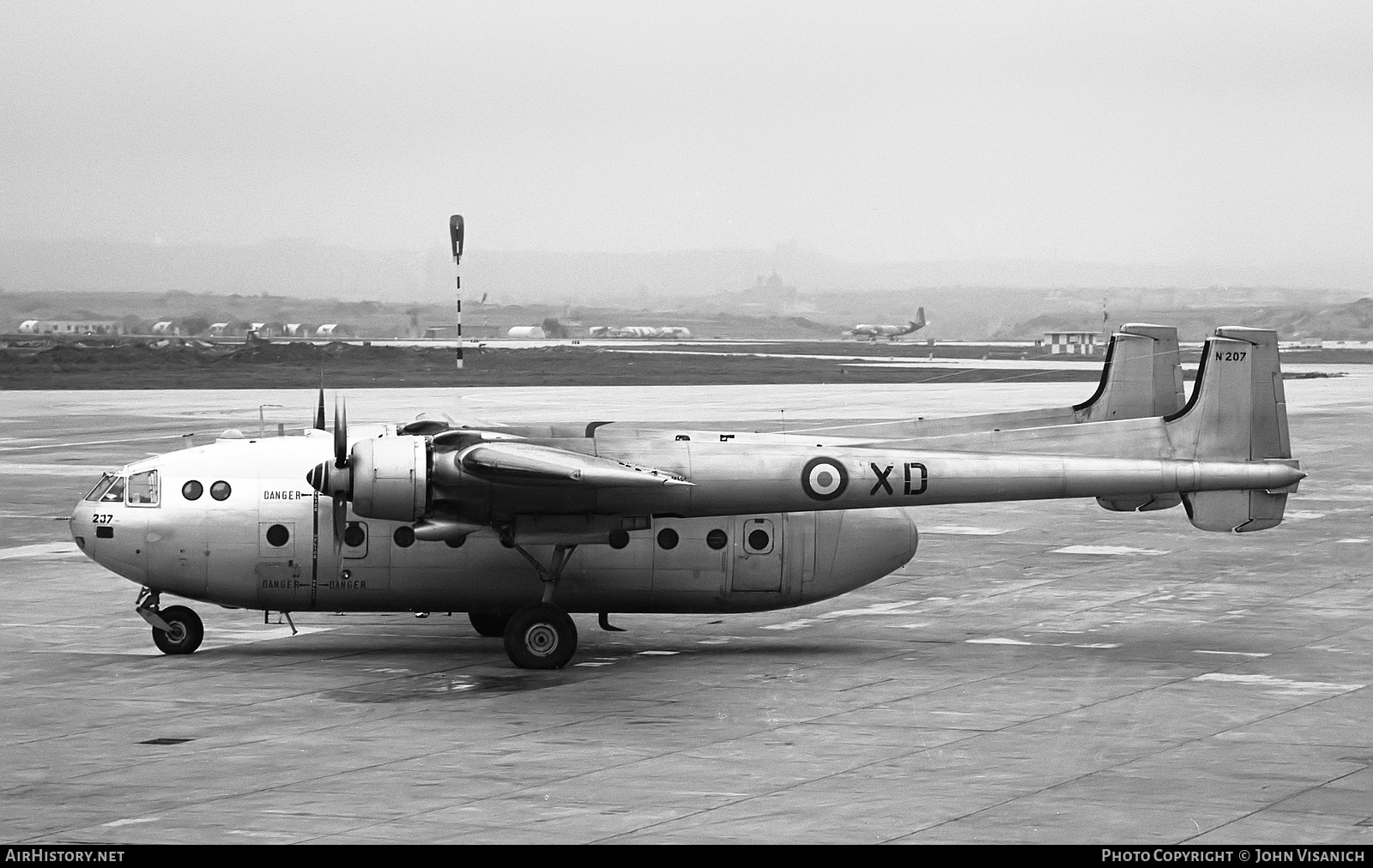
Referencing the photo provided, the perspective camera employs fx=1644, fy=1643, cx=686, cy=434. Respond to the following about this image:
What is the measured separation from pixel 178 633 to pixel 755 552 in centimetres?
853

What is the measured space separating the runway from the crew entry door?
117cm

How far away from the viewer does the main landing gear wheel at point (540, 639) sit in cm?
2256

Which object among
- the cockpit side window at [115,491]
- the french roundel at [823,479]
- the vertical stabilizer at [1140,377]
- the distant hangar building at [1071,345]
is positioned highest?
the vertical stabilizer at [1140,377]

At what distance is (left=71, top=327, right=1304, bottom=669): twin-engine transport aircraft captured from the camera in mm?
22062

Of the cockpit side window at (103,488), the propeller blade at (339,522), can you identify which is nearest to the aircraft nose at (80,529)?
the cockpit side window at (103,488)

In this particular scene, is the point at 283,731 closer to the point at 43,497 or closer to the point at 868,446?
the point at 868,446

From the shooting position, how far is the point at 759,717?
1994 cm

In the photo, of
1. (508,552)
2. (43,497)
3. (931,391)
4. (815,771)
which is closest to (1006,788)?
(815,771)

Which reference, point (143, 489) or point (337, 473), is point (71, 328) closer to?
point (143, 489)

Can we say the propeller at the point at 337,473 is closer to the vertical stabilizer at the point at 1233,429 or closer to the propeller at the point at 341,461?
the propeller at the point at 341,461

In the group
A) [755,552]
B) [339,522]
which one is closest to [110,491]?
[339,522]

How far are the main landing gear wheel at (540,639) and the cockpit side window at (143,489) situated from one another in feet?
18.1

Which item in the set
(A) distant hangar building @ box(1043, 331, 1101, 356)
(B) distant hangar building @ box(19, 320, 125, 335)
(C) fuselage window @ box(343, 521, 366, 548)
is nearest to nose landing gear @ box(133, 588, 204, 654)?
(C) fuselage window @ box(343, 521, 366, 548)

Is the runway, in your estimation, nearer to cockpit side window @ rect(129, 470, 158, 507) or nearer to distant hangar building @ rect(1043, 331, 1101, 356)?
cockpit side window @ rect(129, 470, 158, 507)
